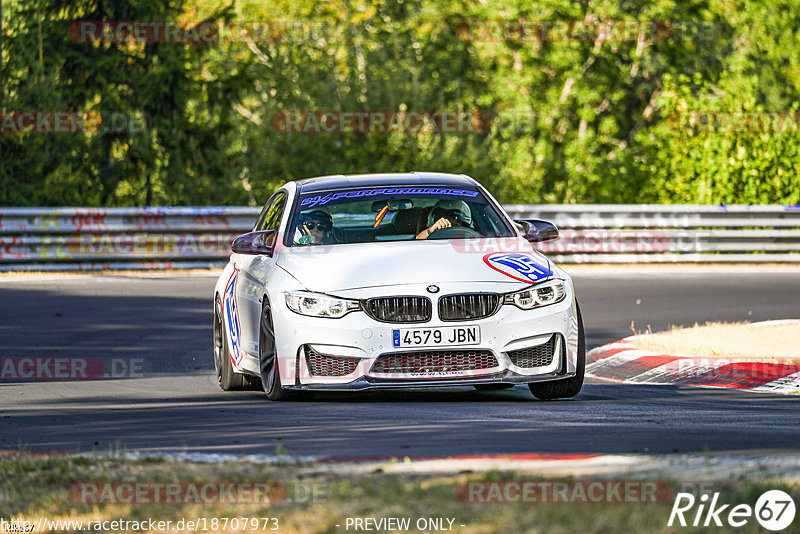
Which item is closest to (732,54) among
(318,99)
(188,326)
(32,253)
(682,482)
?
(318,99)

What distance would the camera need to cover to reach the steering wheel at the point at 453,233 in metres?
10.8

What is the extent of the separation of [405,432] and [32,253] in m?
15.6

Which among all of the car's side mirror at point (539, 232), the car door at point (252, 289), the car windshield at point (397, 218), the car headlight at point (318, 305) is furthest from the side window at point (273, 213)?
the car's side mirror at point (539, 232)

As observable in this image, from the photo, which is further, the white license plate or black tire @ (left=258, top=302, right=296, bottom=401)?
black tire @ (left=258, top=302, right=296, bottom=401)

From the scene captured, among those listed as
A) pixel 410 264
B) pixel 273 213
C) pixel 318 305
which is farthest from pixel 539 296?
pixel 273 213

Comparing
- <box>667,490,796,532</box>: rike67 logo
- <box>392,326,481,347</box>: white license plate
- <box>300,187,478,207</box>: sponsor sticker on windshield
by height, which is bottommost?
<box>392,326,481,347</box>: white license plate

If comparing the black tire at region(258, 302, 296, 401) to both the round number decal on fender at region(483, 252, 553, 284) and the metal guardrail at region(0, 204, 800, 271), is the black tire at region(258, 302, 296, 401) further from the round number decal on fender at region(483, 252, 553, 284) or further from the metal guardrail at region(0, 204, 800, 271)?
the metal guardrail at region(0, 204, 800, 271)

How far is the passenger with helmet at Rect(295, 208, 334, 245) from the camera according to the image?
10.8 metres

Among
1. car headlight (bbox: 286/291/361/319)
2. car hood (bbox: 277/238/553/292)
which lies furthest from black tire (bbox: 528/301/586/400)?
car headlight (bbox: 286/291/361/319)

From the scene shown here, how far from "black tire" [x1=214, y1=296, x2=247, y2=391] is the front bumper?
5.22ft

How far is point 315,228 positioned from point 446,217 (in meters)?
0.96

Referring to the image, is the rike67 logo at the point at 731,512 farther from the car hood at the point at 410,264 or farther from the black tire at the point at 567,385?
the black tire at the point at 567,385

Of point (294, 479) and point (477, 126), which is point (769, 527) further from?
point (477, 126)

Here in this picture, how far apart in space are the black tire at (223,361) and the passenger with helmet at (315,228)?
114cm
